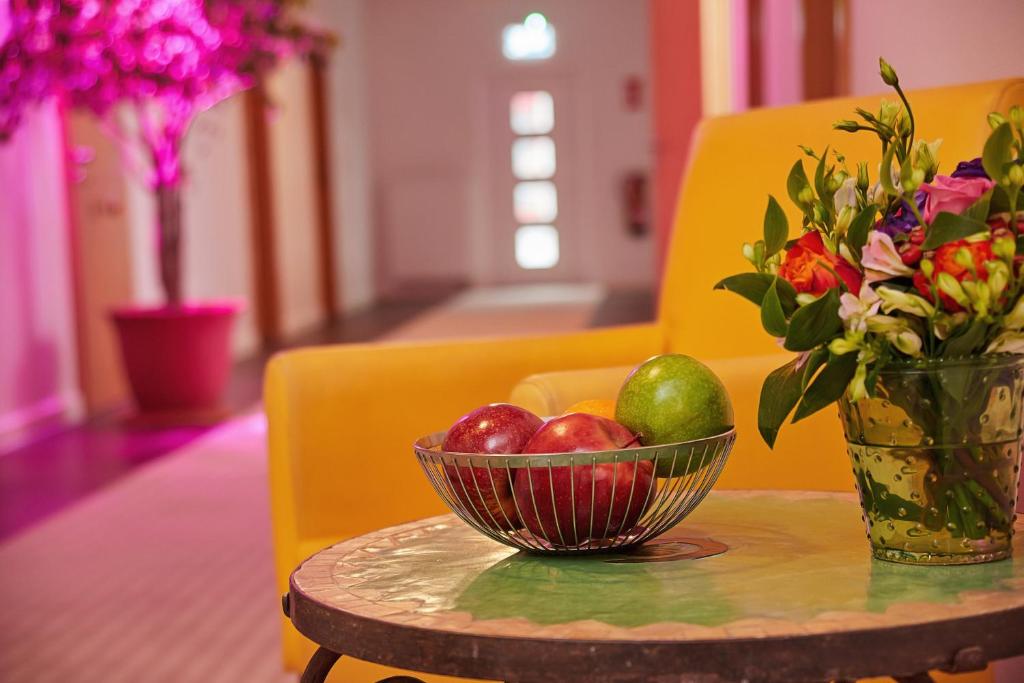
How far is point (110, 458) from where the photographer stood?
4.68 m

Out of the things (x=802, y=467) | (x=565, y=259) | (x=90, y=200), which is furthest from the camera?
(x=565, y=259)

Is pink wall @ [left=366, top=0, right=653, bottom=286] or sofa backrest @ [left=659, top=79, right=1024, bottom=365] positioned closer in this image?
sofa backrest @ [left=659, top=79, right=1024, bottom=365]

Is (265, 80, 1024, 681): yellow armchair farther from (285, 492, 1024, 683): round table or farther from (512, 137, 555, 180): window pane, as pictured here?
(512, 137, 555, 180): window pane

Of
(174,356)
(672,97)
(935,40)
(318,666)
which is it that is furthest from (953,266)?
(174,356)

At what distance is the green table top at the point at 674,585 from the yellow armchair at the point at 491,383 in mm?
362

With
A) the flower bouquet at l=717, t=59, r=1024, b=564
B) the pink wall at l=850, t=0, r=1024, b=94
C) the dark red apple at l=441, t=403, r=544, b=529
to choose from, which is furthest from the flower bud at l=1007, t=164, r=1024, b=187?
the pink wall at l=850, t=0, r=1024, b=94

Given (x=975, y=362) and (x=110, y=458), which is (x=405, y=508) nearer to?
(x=975, y=362)

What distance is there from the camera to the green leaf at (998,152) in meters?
0.92

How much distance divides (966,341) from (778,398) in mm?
143

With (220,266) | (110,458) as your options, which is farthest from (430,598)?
(220,266)

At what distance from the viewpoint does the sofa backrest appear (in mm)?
1974

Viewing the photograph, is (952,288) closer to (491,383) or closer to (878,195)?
(878,195)

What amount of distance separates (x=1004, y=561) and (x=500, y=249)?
12027 millimetres

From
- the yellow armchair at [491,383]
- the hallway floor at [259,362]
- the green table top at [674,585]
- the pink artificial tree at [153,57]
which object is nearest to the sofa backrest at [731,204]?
the yellow armchair at [491,383]
